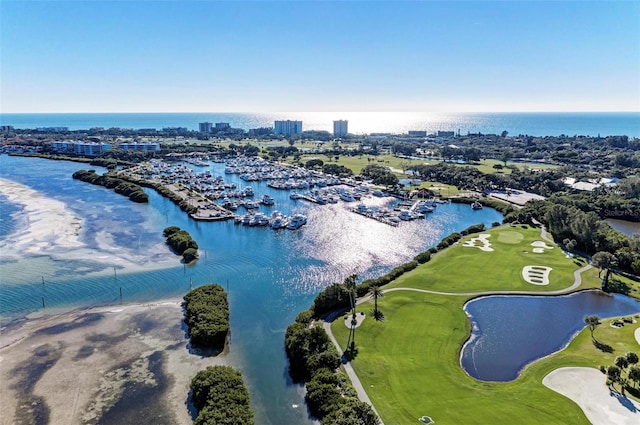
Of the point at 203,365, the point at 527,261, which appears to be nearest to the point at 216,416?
the point at 203,365

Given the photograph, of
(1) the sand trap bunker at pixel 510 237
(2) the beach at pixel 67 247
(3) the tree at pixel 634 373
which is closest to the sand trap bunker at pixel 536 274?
(1) the sand trap bunker at pixel 510 237

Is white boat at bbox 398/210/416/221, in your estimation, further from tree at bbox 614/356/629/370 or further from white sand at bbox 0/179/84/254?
white sand at bbox 0/179/84/254

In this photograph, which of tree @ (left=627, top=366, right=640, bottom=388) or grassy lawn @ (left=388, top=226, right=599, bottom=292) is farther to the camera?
grassy lawn @ (left=388, top=226, right=599, bottom=292)

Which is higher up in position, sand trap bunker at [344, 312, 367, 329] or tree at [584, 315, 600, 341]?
tree at [584, 315, 600, 341]

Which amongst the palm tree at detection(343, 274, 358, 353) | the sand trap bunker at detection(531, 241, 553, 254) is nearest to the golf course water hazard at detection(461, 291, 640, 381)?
the palm tree at detection(343, 274, 358, 353)

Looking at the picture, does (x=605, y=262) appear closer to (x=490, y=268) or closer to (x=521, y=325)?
(x=490, y=268)
